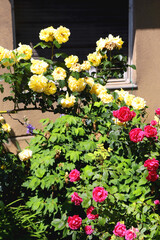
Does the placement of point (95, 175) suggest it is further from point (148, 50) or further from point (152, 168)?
point (148, 50)

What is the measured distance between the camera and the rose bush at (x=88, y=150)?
2588mm

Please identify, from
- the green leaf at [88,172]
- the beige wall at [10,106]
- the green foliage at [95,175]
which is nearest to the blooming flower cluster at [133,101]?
the green foliage at [95,175]

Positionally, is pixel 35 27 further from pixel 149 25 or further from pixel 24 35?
pixel 149 25

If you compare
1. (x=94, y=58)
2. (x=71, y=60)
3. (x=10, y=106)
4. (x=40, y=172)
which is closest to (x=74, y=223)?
(x=40, y=172)

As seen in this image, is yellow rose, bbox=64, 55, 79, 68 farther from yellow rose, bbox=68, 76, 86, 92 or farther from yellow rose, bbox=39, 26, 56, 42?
yellow rose, bbox=39, 26, 56, 42

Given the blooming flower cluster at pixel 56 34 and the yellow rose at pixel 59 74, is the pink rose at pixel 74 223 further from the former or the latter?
the blooming flower cluster at pixel 56 34

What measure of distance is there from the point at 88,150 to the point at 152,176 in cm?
70

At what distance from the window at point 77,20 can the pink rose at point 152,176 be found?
8.34 ft

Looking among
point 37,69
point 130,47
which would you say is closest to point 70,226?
point 37,69

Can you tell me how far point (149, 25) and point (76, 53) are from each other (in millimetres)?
1175

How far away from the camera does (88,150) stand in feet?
10.4

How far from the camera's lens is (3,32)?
446cm

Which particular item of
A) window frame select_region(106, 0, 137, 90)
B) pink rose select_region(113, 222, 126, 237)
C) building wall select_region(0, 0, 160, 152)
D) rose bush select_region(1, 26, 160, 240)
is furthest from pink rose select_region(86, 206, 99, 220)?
window frame select_region(106, 0, 137, 90)

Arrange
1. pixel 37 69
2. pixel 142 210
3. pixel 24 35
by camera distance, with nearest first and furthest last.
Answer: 1. pixel 37 69
2. pixel 142 210
3. pixel 24 35
